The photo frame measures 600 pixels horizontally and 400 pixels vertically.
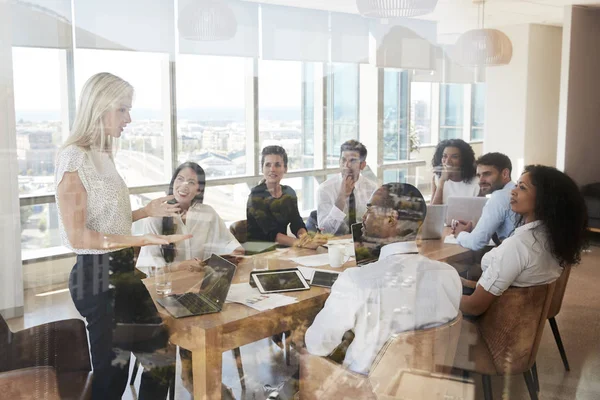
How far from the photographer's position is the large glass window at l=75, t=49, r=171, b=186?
1.51 meters

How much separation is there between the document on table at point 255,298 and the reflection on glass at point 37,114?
0.58 meters

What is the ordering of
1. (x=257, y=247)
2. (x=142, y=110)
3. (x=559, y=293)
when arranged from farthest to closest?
(x=559, y=293), (x=257, y=247), (x=142, y=110)

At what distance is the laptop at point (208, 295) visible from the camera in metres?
1.62

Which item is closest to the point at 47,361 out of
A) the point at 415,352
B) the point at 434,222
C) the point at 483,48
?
the point at 415,352

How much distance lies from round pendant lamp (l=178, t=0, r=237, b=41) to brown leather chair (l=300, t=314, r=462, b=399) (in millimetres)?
918

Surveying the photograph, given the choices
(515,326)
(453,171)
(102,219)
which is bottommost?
(515,326)

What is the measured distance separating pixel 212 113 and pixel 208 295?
19.8 inches

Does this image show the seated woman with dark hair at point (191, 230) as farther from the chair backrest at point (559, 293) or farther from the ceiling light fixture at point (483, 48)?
the chair backrest at point (559, 293)

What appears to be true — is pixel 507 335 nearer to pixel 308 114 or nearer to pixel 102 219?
pixel 308 114

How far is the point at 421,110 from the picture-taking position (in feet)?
5.05

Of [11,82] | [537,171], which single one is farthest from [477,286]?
[11,82]

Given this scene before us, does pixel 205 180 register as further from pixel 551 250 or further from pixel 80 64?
pixel 551 250

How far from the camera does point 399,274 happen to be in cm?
164

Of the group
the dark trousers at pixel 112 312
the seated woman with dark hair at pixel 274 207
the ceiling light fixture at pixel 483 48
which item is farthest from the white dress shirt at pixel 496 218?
the dark trousers at pixel 112 312
